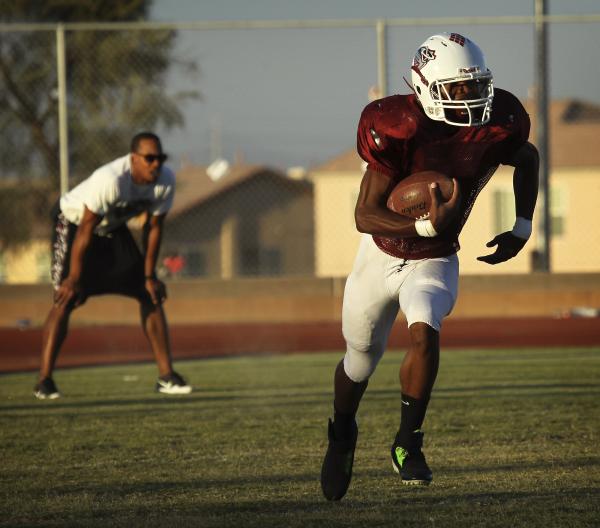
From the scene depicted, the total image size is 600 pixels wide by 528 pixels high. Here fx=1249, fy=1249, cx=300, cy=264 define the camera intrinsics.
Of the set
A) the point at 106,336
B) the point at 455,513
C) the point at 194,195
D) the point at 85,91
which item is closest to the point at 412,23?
the point at 106,336

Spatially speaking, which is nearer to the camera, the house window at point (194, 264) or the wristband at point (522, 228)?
the wristband at point (522, 228)

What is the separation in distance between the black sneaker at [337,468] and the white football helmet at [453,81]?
1.31 metres

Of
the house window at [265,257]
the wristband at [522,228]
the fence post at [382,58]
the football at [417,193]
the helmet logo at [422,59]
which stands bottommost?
the house window at [265,257]

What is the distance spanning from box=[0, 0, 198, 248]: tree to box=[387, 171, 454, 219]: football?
9.93 m

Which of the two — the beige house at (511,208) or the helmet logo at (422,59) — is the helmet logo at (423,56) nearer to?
the helmet logo at (422,59)

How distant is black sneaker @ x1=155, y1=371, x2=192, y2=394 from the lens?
8141 mm

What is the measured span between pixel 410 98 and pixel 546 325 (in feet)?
26.5

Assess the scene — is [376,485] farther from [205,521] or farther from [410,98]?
[410,98]

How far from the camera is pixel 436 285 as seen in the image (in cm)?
479

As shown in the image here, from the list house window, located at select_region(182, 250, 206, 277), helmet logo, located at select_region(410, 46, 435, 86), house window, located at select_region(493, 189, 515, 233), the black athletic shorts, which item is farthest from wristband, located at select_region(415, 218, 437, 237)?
house window, located at select_region(493, 189, 515, 233)

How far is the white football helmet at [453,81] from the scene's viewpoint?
4.76 metres

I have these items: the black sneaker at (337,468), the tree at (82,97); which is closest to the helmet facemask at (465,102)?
the black sneaker at (337,468)

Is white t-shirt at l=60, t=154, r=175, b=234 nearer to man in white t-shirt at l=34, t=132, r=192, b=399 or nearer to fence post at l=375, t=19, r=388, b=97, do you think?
man in white t-shirt at l=34, t=132, r=192, b=399

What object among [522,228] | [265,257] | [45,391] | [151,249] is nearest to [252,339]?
[151,249]
